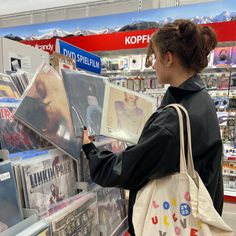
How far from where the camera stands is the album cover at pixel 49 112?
94 cm

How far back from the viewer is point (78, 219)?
101 cm

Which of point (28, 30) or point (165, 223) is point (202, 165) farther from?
point (28, 30)

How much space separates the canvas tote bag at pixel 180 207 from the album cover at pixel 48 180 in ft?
0.96

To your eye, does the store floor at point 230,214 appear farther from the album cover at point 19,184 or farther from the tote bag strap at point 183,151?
the album cover at point 19,184

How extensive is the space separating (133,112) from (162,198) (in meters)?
0.53

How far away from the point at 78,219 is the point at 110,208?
295 mm

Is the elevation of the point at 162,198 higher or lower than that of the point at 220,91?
lower

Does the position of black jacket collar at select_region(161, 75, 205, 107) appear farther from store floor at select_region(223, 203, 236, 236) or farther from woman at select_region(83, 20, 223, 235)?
store floor at select_region(223, 203, 236, 236)

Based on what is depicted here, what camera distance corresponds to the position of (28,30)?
6.05 meters

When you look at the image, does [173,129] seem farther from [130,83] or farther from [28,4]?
[28,4]

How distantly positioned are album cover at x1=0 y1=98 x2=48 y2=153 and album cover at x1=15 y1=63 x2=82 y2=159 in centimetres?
4

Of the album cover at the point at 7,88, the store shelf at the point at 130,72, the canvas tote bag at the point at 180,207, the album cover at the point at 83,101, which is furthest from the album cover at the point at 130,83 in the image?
the canvas tote bag at the point at 180,207

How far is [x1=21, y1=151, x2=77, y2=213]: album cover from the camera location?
86 centimetres

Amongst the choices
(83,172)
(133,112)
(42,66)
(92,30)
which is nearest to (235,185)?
(133,112)
